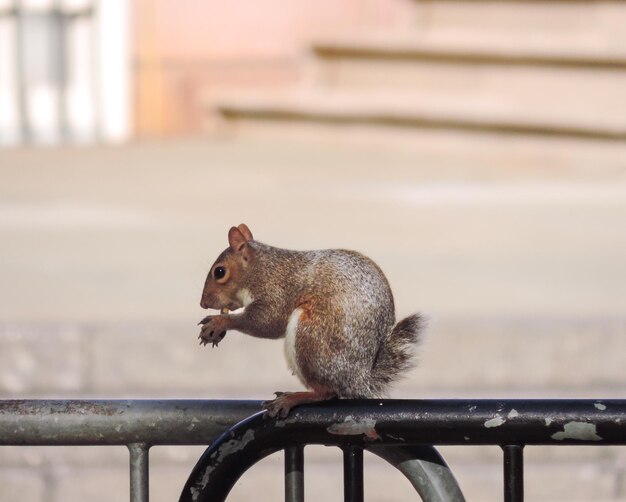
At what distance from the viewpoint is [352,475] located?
54.1 inches

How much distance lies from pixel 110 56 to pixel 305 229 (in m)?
3.46

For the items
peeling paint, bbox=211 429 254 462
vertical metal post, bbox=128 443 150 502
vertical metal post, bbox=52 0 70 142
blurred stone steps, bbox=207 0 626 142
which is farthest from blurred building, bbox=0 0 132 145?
peeling paint, bbox=211 429 254 462

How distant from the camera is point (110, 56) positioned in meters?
8.50

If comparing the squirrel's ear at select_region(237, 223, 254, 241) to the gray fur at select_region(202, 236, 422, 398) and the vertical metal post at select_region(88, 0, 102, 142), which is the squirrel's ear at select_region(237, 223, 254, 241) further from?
the vertical metal post at select_region(88, 0, 102, 142)

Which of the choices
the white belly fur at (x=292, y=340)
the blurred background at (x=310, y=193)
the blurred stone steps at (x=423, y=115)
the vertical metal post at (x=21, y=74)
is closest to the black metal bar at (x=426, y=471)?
the white belly fur at (x=292, y=340)

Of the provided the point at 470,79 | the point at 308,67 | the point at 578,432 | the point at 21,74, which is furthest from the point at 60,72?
the point at 578,432

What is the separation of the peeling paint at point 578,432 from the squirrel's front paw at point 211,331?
0.36 metres

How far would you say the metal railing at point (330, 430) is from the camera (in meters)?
1.31

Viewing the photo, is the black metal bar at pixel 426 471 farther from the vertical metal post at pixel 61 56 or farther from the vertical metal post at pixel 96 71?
the vertical metal post at pixel 61 56

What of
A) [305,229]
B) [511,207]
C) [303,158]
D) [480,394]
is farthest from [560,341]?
[303,158]

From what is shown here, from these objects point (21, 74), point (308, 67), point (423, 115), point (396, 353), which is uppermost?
point (21, 74)

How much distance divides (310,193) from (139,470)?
17.0ft

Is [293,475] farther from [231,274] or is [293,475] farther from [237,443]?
[231,274]

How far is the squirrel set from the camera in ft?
4.29
